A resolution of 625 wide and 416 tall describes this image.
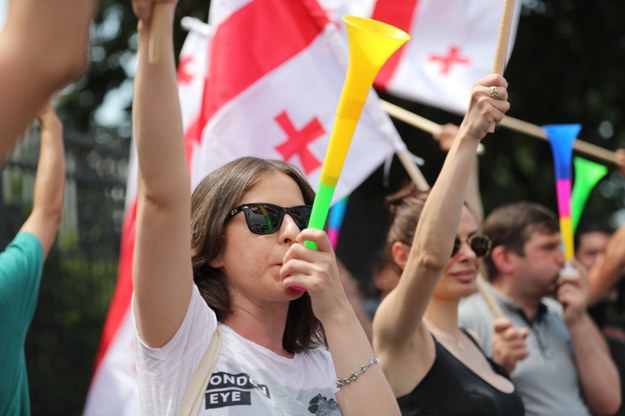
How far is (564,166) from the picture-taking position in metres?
3.94

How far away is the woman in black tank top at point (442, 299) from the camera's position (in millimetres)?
2523

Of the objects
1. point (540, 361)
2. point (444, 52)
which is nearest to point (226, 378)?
point (540, 361)

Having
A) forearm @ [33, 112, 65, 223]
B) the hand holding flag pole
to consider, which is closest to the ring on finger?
the hand holding flag pole

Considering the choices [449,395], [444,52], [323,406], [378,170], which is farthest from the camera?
[378,170]

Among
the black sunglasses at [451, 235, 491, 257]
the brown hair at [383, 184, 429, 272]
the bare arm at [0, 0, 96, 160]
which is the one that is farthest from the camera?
the black sunglasses at [451, 235, 491, 257]

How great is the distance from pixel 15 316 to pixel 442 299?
4.54 ft

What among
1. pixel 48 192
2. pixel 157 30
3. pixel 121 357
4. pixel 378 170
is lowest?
pixel 378 170

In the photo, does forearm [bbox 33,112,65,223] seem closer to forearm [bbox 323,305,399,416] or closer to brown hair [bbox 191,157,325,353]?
brown hair [bbox 191,157,325,353]

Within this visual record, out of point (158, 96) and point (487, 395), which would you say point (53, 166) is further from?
point (158, 96)

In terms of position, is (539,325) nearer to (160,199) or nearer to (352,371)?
(352,371)

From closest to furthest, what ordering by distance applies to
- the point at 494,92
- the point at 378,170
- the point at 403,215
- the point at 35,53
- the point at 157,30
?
the point at 35,53
the point at 157,30
the point at 494,92
the point at 403,215
the point at 378,170

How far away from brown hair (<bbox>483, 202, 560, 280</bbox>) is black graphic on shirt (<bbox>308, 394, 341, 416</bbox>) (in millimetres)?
2260

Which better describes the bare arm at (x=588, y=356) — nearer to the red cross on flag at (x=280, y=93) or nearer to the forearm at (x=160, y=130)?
the red cross on flag at (x=280, y=93)

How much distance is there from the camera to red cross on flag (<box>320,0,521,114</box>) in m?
5.05
